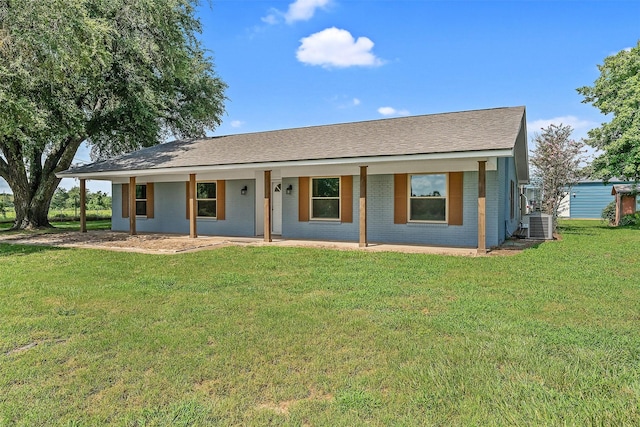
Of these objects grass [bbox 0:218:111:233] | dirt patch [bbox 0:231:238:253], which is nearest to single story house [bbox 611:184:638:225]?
dirt patch [bbox 0:231:238:253]

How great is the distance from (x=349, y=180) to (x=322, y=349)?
924 centimetres

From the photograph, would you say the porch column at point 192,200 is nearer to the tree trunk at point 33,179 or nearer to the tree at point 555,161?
the tree trunk at point 33,179

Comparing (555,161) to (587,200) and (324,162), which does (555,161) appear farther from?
(587,200)

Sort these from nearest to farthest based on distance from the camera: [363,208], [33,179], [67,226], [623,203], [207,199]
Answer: [363,208] < [207,199] < [33,179] < [67,226] < [623,203]

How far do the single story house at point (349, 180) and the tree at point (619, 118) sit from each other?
226 inches

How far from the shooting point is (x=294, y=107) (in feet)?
65.9

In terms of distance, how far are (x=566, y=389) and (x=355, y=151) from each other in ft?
28.3

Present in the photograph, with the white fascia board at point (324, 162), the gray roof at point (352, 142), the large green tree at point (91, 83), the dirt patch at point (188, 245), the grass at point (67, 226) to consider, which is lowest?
the dirt patch at point (188, 245)

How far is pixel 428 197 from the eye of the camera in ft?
37.8

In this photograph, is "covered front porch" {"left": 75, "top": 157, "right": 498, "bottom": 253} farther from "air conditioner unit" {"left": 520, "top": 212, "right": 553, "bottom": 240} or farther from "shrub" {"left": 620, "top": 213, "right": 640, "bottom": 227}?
"shrub" {"left": 620, "top": 213, "right": 640, "bottom": 227}

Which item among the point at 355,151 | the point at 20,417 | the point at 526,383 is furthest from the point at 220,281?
the point at 355,151

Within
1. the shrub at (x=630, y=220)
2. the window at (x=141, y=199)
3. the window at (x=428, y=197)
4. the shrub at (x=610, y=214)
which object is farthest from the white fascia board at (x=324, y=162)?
the shrub at (x=610, y=214)

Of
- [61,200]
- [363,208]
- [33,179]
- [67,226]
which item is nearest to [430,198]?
[363,208]

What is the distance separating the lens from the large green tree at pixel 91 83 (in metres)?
10.5
